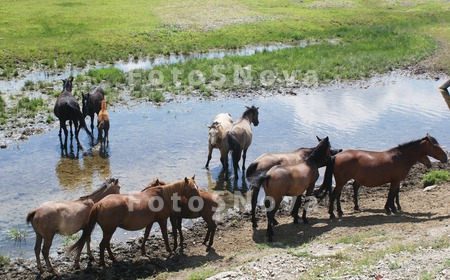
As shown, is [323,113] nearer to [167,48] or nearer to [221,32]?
[167,48]

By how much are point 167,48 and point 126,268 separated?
24936 millimetres

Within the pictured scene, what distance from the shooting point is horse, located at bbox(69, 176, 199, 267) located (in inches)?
450

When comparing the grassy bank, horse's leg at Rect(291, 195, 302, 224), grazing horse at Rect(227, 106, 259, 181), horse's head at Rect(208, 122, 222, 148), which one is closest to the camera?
horse's leg at Rect(291, 195, 302, 224)

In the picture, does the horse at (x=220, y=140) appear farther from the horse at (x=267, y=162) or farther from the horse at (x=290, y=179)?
the horse at (x=290, y=179)

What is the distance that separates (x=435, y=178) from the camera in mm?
15836

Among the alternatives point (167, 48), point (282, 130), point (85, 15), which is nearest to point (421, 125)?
point (282, 130)

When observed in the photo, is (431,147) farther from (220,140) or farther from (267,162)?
(220,140)

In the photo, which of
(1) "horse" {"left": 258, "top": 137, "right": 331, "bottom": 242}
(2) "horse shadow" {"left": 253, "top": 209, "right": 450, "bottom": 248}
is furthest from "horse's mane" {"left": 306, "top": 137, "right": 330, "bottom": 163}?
(2) "horse shadow" {"left": 253, "top": 209, "right": 450, "bottom": 248}

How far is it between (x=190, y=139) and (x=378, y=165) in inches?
310

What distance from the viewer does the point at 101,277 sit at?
1124cm

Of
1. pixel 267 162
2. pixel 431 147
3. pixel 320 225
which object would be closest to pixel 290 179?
pixel 267 162

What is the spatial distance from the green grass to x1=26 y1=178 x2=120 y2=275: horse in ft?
30.1

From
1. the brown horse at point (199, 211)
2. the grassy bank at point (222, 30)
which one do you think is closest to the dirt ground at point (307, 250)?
the brown horse at point (199, 211)

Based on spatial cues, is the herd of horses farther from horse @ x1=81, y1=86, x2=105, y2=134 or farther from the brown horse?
horse @ x1=81, y1=86, x2=105, y2=134
